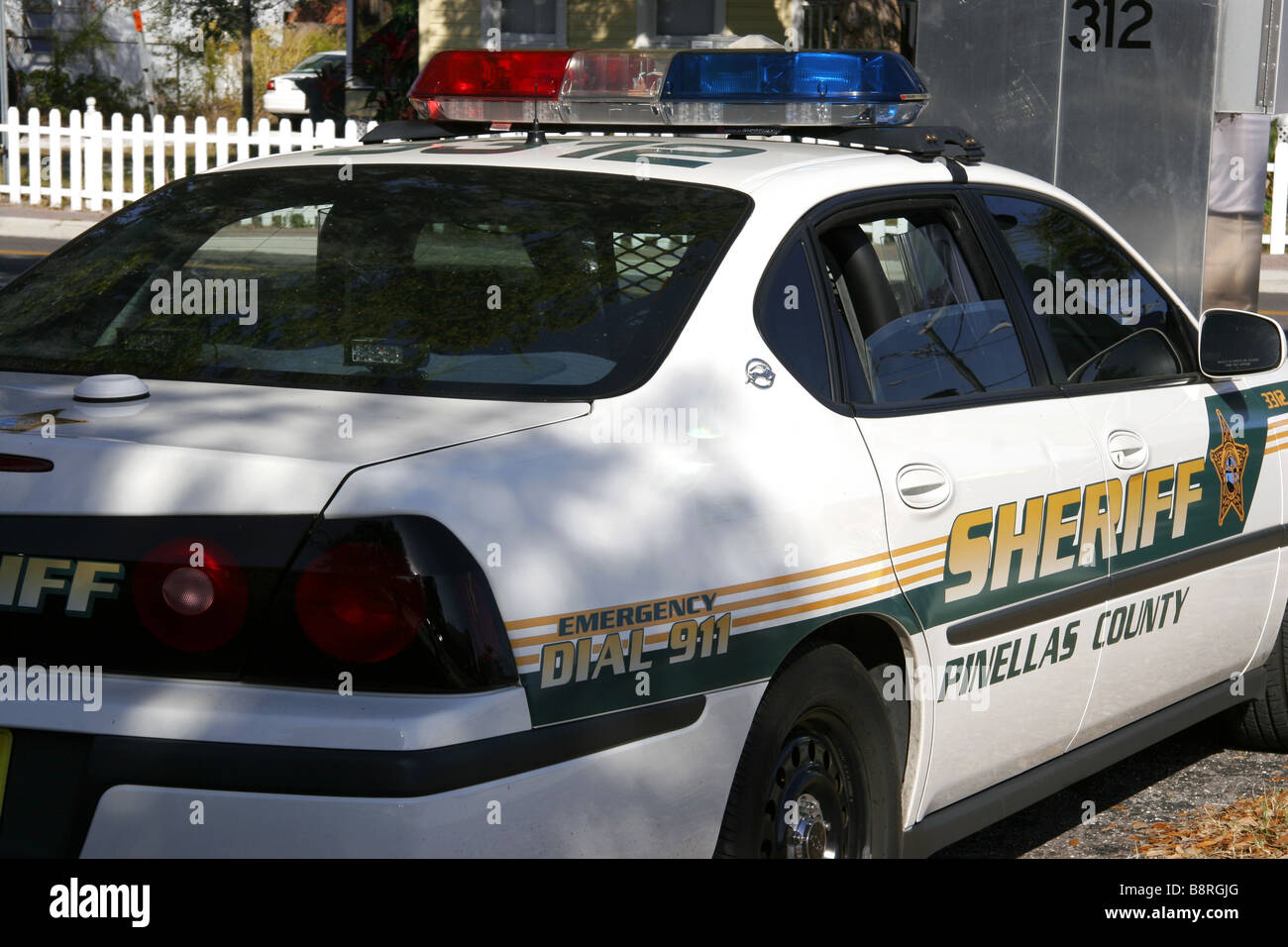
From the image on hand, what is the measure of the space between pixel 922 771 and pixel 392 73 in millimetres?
20971

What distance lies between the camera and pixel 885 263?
3713mm

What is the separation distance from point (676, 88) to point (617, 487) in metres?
1.87

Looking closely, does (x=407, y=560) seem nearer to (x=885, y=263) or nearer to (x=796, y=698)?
(x=796, y=698)

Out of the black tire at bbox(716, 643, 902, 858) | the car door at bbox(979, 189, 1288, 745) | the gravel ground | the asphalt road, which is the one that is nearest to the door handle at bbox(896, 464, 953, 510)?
the black tire at bbox(716, 643, 902, 858)

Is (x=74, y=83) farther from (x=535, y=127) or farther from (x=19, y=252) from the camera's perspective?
(x=535, y=127)

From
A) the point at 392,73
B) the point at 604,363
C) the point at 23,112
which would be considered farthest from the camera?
the point at 23,112

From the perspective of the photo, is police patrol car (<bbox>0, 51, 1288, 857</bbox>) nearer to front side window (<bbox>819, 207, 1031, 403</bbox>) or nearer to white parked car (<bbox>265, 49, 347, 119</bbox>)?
front side window (<bbox>819, 207, 1031, 403</bbox>)

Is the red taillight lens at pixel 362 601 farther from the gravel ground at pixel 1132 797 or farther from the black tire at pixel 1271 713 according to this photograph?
the black tire at pixel 1271 713

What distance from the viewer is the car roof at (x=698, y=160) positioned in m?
3.46

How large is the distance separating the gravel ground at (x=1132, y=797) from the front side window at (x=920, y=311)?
4.17ft

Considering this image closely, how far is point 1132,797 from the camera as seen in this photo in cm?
473

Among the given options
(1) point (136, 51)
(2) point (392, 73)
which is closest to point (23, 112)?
(1) point (136, 51)
